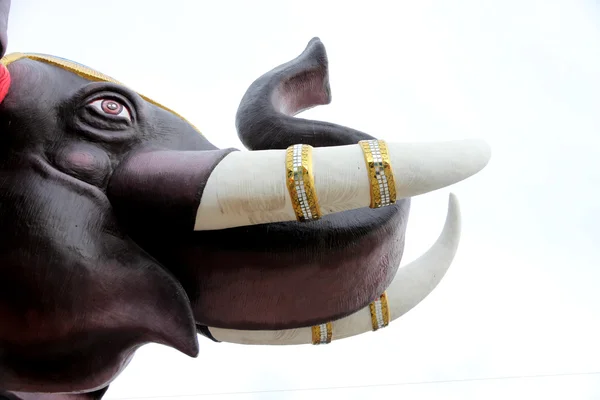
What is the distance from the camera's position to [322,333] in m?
2.05

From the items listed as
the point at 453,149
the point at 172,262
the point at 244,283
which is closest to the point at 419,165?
the point at 453,149

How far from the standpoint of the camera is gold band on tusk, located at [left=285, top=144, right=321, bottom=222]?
1.53 m

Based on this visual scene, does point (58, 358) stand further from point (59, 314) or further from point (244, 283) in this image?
point (244, 283)

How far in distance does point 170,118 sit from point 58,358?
76cm

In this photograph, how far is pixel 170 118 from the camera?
1.98 metres

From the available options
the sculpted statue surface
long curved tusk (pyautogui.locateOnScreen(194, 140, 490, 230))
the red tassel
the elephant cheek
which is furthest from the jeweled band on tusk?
the red tassel

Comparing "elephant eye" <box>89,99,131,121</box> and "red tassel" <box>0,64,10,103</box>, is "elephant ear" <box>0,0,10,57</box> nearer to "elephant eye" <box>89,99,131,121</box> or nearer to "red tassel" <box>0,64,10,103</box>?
"red tassel" <box>0,64,10,103</box>

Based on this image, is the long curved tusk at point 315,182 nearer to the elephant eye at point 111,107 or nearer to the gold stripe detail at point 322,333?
the elephant eye at point 111,107

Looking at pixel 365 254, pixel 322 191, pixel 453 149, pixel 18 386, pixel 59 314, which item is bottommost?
pixel 18 386

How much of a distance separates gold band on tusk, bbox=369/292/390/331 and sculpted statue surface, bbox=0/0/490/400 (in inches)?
7.5

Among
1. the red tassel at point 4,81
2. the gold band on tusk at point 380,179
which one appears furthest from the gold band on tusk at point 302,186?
the red tassel at point 4,81

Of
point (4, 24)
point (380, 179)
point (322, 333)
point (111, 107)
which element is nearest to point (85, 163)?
point (111, 107)

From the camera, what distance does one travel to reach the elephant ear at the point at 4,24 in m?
1.59

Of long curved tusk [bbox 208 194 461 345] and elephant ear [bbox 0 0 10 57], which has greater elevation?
elephant ear [bbox 0 0 10 57]
